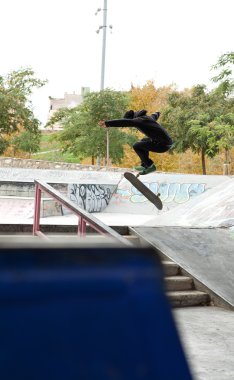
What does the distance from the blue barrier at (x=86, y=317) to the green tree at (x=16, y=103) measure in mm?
35446

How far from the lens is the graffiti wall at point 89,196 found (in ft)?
62.2

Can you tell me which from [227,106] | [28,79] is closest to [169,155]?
[227,106]

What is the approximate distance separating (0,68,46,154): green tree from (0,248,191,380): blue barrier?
3545cm

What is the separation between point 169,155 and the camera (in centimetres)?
4338

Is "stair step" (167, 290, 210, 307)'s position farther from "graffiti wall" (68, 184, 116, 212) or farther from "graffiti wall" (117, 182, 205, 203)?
"graffiti wall" (117, 182, 205, 203)

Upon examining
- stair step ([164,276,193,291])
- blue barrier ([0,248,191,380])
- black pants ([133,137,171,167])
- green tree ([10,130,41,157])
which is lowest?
stair step ([164,276,193,291])

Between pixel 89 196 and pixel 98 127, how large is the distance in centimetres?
1861

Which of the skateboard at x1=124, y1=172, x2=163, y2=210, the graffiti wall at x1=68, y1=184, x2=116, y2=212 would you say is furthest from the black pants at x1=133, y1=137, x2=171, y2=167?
the graffiti wall at x1=68, y1=184, x2=116, y2=212

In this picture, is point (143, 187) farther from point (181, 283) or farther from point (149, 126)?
point (181, 283)

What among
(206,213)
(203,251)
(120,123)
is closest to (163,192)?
(206,213)

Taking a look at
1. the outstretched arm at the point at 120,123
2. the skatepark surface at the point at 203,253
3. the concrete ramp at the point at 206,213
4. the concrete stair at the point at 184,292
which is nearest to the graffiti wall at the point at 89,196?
the skatepark surface at the point at 203,253

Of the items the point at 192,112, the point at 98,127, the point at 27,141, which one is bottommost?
the point at 27,141

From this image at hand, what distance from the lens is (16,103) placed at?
35875mm

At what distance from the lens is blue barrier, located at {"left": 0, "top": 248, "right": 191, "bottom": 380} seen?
24.4 inches
